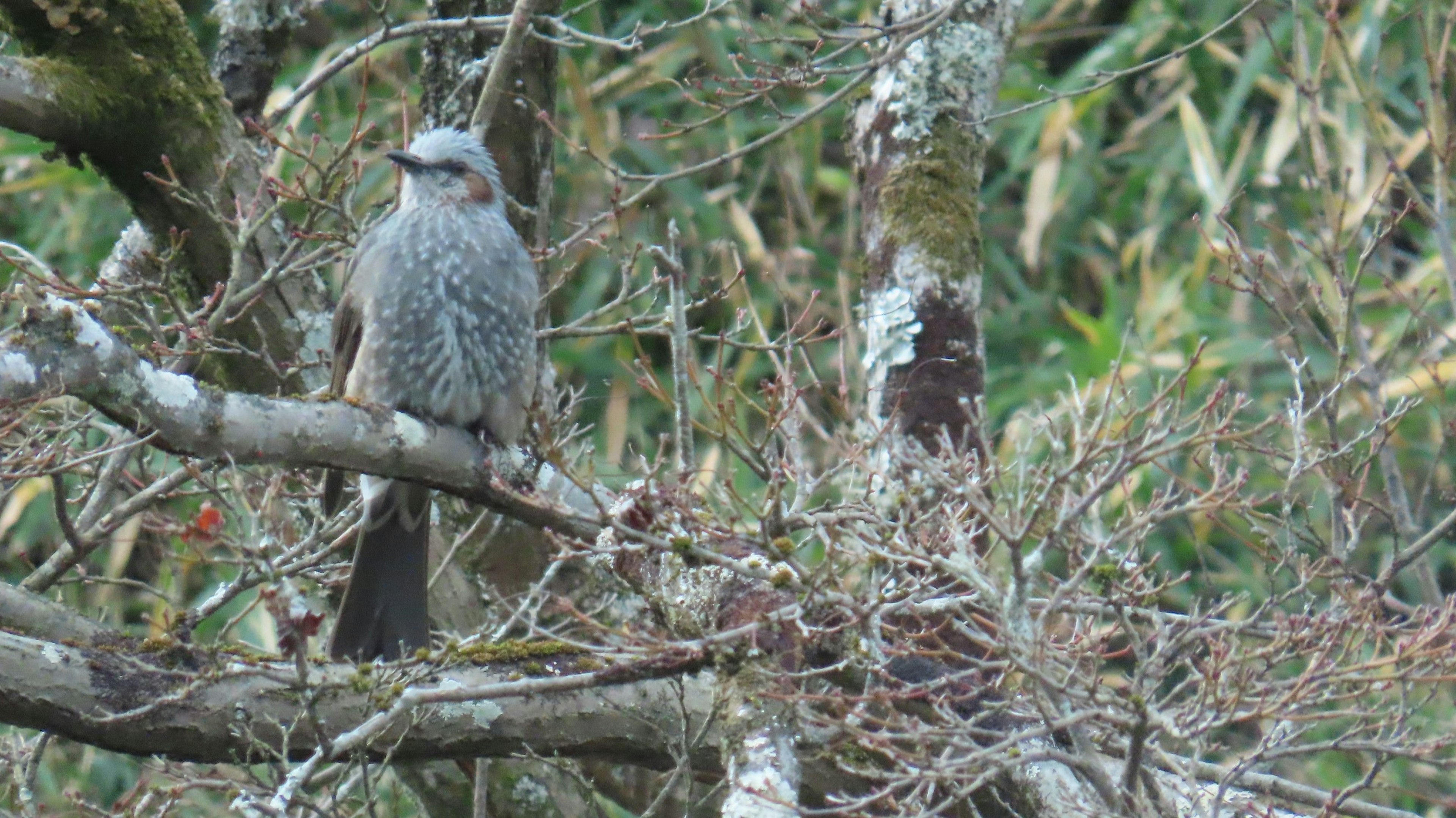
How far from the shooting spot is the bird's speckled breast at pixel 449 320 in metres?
3.27

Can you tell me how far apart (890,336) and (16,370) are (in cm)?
192

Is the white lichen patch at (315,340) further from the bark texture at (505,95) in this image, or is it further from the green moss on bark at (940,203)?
the green moss on bark at (940,203)

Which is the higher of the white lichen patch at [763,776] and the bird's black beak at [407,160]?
the bird's black beak at [407,160]

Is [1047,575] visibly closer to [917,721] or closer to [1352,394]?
[917,721]

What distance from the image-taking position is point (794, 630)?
2.11 meters

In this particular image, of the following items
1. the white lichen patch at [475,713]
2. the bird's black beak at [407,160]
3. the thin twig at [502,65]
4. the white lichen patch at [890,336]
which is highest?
the thin twig at [502,65]

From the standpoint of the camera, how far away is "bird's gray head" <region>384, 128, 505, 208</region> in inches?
137

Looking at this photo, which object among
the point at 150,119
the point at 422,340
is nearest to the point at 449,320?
the point at 422,340

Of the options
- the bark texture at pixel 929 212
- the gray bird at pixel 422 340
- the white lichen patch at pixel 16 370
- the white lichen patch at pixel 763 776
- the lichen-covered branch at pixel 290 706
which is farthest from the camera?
the bark texture at pixel 929 212

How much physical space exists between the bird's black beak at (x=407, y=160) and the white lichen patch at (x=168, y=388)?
4.29 ft

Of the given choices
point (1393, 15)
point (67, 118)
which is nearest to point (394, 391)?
point (67, 118)

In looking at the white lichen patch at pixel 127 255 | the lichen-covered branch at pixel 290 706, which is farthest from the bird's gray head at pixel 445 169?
the lichen-covered branch at pixel 290 706

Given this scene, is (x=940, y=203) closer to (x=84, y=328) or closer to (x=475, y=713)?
(x=475, y=713)

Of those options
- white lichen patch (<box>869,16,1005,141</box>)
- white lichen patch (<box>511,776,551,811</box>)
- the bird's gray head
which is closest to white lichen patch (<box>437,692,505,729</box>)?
white lichen patch (<box>511,776,551,811</box>)
